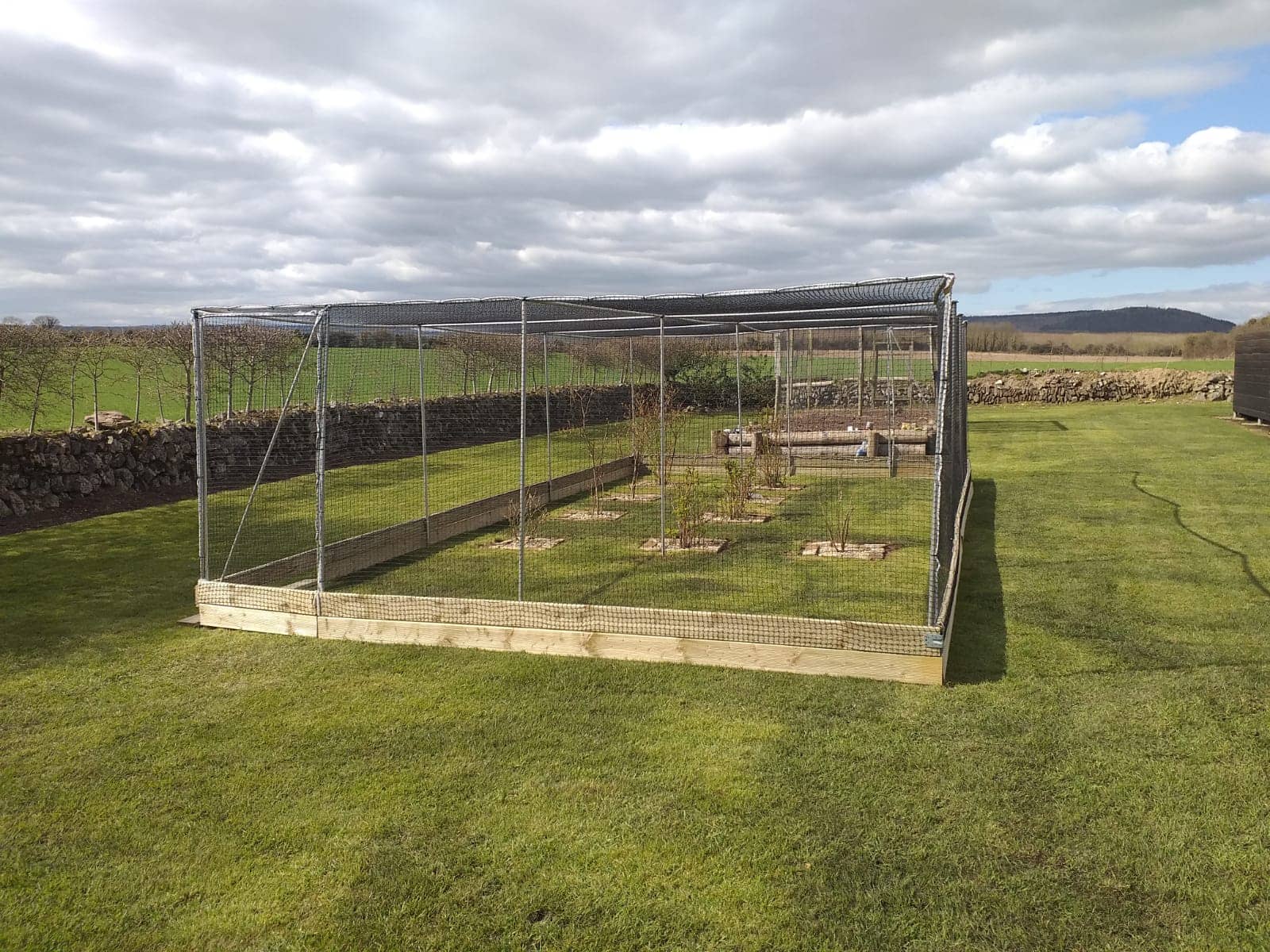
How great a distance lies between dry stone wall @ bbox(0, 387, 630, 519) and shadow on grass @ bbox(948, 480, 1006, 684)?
4.67 meters

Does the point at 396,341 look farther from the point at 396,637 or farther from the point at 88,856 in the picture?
the point at 88,856

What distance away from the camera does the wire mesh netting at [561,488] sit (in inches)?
212

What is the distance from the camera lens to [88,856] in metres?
3.04

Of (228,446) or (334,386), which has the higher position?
(334,386)

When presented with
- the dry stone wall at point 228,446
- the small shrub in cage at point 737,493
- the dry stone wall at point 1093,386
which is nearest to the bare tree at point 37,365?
the dry stone wall at point 228,446

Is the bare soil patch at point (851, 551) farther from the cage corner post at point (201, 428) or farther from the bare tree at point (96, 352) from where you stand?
the bare tree at point (96, 352)

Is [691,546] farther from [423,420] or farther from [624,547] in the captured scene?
[423,420]

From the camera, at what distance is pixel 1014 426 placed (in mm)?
19250

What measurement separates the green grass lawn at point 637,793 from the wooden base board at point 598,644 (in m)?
0.11

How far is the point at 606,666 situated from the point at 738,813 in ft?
5.21

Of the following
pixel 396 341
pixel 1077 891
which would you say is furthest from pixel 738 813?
pixel 396 341

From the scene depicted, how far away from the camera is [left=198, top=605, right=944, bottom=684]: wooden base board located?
443cm

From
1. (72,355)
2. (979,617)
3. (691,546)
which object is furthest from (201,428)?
(72,355)

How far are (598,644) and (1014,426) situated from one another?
16768 millimetres
